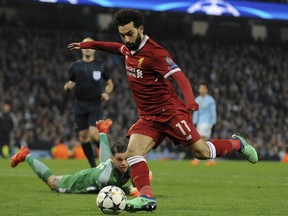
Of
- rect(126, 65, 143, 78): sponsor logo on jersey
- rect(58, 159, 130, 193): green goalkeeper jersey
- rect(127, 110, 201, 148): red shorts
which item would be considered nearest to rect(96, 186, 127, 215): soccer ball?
rect(127, 110, 201, 148): red shorts

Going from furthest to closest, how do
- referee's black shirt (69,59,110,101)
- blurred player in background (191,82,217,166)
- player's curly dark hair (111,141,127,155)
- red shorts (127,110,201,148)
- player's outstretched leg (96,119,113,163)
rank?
blurred player in background (191,82,217,166)
referee's black shirt (69,59,110,101)
player's outstretched leg (96,119,113,163)
player's curly dark hair (111,141,127,155)
red shorts (127,110,201,148)

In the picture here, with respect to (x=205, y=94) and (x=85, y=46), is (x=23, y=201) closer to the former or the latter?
(x=85, y=46)

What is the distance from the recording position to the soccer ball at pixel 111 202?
7.42 meters

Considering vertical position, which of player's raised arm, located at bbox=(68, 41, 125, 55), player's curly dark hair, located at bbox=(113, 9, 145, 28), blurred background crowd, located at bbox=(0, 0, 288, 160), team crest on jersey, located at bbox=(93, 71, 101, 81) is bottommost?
blurred background crowd, located at bbox=(0, 0, 288, 160)

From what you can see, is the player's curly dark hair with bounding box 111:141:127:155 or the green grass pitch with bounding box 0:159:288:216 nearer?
the green grass pitch with bounding box 0:159:288:216

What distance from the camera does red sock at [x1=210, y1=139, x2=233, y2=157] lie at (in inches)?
332

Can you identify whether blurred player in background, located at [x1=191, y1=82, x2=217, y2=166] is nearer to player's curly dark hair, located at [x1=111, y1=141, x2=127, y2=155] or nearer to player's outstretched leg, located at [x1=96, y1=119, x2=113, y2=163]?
player's outstretched leg, located at [x1=96, y1=119, x2=113, y2=163]

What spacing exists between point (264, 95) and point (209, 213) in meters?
26.2

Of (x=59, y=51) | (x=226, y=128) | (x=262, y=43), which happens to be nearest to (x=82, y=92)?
(x=226, y=128)

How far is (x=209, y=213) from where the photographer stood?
7.67 metres

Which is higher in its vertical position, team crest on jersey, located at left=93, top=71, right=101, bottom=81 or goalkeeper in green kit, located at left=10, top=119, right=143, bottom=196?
team crest on jersey, located at left=93, top=71, right=101, bottom=81

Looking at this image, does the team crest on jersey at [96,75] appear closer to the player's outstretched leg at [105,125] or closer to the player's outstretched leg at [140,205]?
the player's outstretched leg at [105,125]

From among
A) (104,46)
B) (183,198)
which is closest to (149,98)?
(104,46)

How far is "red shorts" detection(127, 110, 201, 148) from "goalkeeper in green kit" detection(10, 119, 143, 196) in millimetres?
1050
